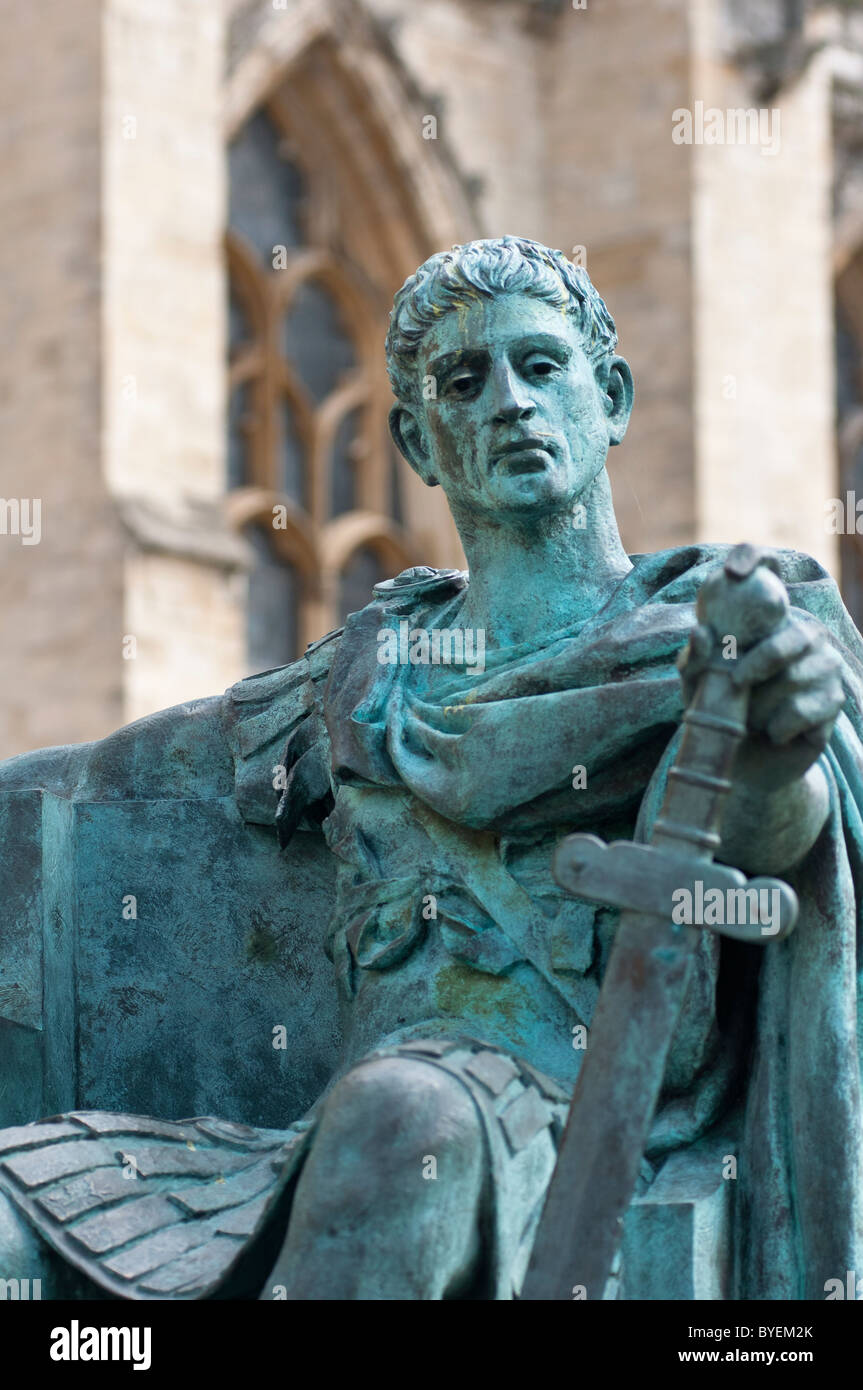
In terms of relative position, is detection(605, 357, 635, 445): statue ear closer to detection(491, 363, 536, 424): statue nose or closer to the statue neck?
the statue neck

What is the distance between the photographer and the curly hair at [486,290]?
3578mm

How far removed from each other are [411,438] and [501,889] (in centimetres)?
62

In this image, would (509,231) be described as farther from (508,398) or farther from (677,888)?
(677,888)

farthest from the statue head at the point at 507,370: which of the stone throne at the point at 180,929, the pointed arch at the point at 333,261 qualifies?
the pointed arch at the point at 333,261

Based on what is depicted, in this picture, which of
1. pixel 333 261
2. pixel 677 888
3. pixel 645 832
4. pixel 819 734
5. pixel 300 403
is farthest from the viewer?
pixel 333 261

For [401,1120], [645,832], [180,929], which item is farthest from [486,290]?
[401,1120]

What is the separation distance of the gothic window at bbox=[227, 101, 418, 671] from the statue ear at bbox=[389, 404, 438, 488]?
14290 millimetres

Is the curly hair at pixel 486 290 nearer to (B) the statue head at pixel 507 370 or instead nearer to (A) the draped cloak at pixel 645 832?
(B) the statue head at pixel 507 370

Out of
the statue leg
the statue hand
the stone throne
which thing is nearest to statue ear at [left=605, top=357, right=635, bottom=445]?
the stone throne

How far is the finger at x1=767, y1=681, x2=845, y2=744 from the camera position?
2.99 m

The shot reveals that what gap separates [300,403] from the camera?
18828 mm

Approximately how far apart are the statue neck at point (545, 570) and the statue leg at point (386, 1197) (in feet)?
2.57

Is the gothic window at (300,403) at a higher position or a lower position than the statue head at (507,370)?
higher
